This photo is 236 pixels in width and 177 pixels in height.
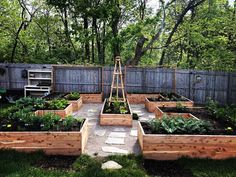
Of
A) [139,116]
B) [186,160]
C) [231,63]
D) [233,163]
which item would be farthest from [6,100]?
[231,63]

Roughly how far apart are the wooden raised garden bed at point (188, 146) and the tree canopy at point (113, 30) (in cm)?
830

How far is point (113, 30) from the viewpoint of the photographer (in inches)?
567

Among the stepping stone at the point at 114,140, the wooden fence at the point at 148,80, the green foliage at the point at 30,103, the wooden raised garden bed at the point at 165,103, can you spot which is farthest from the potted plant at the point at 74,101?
the stepping stone at the point at 114,140

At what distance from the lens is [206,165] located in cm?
396

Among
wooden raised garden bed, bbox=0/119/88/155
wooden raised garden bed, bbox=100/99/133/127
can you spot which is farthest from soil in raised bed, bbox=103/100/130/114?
wooden raised garden bed, bbox=0/119/88/155

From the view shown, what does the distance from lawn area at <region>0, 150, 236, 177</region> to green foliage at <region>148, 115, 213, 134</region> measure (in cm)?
62

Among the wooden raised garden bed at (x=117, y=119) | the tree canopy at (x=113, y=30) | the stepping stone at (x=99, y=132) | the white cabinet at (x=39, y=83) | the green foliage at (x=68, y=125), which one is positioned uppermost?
the tree canopy at (x=113, y=30)

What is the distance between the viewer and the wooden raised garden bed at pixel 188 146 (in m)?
4.23

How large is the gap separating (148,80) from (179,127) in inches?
264

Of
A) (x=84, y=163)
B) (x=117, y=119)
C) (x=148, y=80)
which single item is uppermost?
(x=148, y=80)

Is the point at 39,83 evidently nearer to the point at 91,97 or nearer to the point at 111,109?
the point at 91,97

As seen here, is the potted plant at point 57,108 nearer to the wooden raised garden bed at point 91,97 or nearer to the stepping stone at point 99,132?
the stepping stone at point 99,132

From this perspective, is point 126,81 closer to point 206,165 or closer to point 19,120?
point 19,120

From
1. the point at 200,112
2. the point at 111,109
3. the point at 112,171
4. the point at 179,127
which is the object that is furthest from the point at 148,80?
the point at 112,171
